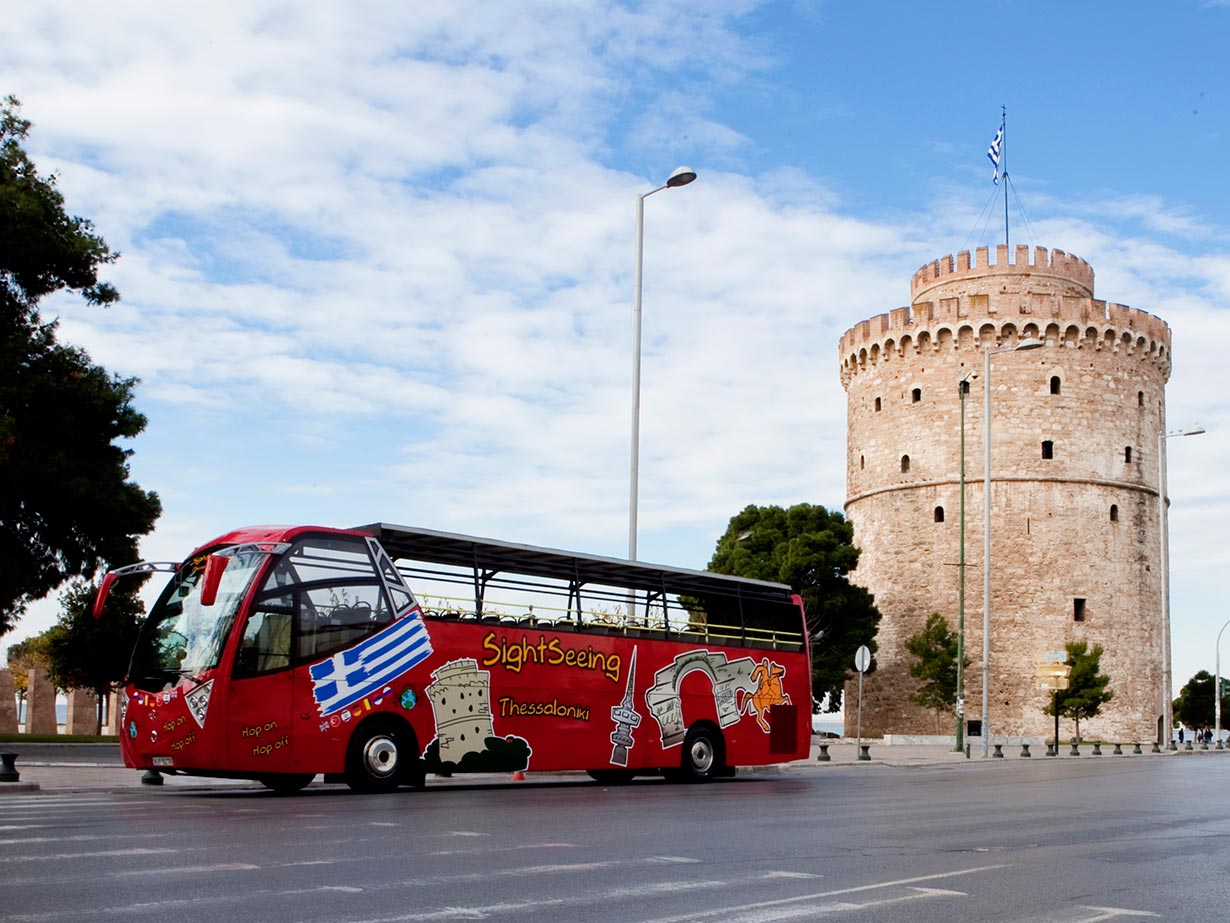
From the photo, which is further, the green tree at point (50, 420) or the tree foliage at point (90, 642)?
the tree foliage at point (90, 642)

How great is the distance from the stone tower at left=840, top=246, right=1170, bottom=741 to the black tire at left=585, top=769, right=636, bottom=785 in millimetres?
36631

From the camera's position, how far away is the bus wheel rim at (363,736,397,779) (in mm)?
17000

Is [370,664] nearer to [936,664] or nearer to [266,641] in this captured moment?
[266,641]

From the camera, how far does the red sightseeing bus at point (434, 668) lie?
52.3ft

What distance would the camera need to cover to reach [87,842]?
32.0ft

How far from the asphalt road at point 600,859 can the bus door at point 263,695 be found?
1.62 ft

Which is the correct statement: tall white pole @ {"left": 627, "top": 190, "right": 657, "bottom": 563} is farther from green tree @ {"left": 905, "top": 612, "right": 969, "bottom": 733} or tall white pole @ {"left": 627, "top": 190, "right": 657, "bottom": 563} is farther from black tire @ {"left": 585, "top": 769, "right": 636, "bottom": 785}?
green tree @ {"left": 905, "top": 612, "right": 969, "bottom": 733}

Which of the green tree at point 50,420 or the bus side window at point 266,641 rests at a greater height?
the green tree at point 50,420

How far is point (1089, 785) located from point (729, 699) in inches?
228

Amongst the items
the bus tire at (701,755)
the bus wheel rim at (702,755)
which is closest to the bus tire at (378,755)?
the bus tire at (701,755)

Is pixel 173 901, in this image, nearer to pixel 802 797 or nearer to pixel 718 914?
pixel 718 914

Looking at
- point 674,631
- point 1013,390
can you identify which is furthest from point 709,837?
point 1013,390

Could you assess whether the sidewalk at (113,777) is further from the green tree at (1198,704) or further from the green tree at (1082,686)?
the green tree at (1198,704)

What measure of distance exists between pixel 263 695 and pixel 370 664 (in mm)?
1548
